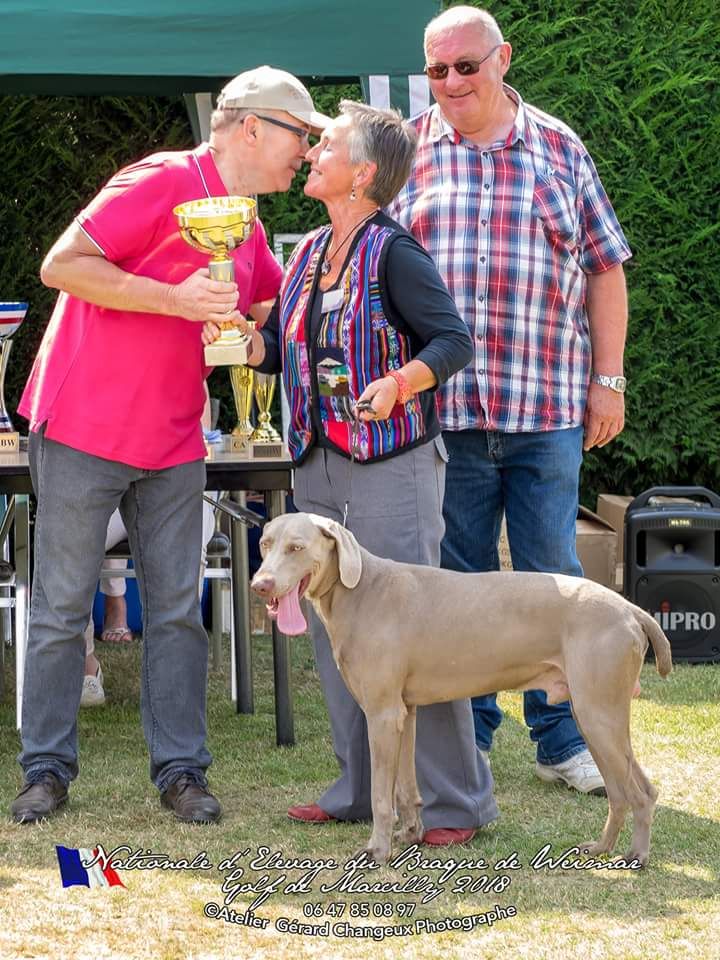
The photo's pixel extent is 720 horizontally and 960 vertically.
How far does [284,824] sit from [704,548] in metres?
3.08

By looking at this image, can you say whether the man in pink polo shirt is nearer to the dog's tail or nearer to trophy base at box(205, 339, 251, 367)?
trophy base at box(205, 339, 251, 367)

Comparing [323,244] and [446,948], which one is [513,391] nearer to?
[323,244]

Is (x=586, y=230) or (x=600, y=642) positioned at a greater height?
(x=586, y=230)

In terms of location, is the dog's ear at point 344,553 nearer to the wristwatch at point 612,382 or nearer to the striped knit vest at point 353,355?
the striped knit vest at point 353,355

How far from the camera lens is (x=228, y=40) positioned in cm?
546

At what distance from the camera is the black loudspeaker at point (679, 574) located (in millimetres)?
6398

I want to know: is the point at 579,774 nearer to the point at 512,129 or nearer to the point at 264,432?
the point at 264,432

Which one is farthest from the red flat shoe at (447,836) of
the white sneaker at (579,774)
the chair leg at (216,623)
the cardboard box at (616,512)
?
the cardboard box at (616,512)

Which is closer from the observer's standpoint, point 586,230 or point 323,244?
point 323,244

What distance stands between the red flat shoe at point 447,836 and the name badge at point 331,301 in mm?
1389

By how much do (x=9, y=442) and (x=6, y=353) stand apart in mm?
467

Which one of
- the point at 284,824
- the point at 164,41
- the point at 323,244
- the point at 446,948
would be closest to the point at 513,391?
the point at 323,244

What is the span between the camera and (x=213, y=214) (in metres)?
3.67

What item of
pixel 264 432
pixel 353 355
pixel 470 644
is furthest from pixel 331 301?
pixel 264 432
